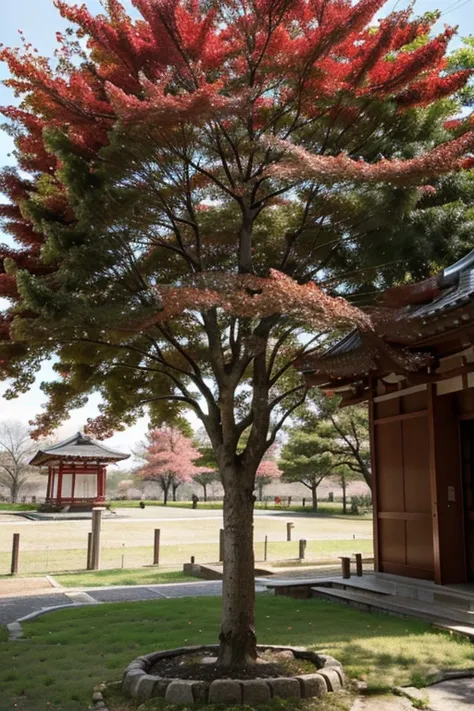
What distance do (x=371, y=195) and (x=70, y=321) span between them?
305 cm

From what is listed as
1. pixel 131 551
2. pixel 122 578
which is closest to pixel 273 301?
pixel 122 578

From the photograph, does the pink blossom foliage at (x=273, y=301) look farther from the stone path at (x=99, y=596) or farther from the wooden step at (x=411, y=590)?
the stone path at (x=99, y=596)

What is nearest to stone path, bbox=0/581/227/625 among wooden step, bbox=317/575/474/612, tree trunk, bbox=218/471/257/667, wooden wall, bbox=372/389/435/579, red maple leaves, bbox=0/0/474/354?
wooden step, bbox=317/575/474/612

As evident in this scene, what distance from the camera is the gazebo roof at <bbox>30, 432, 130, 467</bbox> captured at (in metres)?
43.1

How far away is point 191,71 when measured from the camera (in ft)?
19.0

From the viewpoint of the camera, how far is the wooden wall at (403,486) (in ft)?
29.0

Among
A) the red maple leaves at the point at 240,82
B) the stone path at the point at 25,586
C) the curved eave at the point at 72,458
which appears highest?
the red maple leaves at the point at 240,82

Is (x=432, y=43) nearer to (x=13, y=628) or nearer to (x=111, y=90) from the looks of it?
(x=111, y=90)

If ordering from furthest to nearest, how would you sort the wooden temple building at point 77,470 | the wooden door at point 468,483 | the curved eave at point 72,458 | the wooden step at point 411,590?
1. the wooden temple building at point 77,470
2. the curved eave at point 72,458
3. the wooden door at point 468,483
4. the wooden step at point 411,590

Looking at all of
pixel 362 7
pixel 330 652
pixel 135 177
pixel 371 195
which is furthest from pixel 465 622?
pixel 362 7

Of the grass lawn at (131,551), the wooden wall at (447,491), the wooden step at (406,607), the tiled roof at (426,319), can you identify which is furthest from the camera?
the grass lawn at (131,551)

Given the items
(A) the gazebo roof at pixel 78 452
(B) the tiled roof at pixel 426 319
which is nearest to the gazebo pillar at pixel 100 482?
(A) the gazebo roof at pixel 78 452

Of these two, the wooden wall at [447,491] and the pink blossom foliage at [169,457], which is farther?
the pink blossom foliage at [169,457]

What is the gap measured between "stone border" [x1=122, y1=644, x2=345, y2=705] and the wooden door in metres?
3.90
